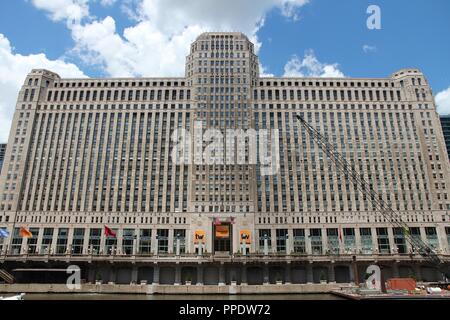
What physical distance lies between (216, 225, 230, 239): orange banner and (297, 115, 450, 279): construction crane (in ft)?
161

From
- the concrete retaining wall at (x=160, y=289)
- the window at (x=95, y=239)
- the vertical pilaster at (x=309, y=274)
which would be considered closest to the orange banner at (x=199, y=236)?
the concrete retaining wall at (x=160, y=289)

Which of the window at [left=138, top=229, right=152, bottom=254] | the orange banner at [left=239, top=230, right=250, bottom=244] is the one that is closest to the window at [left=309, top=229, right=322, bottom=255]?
the orange banner at [left=239, top=230, right=250, bottom=244]

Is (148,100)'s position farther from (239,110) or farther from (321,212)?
(321,212)

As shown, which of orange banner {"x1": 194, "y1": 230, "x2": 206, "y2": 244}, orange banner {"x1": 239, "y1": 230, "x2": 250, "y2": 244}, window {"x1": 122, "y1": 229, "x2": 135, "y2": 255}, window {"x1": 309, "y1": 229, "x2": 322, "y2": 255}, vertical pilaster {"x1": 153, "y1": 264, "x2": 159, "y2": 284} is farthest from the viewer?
window {"x1": 309, "y1": 229, "x2": 322, "y2": 255}

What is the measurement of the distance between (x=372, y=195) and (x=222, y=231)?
5774 centimetres

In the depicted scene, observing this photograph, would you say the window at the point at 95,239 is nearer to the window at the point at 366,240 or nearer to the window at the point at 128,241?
the window at the point at 128,241

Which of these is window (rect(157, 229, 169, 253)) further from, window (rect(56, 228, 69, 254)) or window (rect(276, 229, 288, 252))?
window (rect(276, 229, 288, 252))

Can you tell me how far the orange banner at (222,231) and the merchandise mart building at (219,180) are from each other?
433 mm

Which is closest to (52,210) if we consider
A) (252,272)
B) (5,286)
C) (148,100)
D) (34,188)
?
(34,188)

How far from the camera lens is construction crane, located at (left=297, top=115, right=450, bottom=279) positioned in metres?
112

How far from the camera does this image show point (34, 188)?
130125 mm

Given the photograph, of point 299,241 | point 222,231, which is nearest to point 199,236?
point 222,231

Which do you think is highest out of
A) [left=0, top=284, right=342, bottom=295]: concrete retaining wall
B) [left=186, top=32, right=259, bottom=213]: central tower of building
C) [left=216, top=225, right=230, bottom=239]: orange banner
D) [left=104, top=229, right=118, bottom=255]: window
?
[left=186, top=32, right=259, bottom=213]: central tower of building

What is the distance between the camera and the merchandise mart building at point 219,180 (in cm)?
11125
